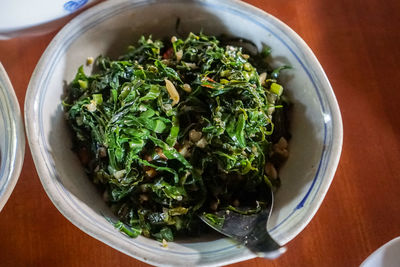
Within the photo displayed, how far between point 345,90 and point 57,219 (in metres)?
1.14

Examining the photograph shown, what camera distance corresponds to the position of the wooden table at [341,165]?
4.09 ft

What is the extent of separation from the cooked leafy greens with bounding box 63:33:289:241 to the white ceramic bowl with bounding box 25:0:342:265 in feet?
0.19

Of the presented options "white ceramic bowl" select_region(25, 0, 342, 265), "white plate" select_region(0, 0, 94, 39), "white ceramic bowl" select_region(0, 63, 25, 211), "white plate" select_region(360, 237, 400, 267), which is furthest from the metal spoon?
"white plate" select_region(0, 0, 94, 39)

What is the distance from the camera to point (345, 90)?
1483mm

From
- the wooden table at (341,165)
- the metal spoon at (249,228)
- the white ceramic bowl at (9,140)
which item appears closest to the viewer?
the metal spoon at (249,228)

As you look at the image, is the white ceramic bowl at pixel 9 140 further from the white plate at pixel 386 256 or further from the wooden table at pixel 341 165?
the white plate at pixel 386 256

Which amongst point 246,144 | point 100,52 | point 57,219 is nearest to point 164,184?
point 246,144

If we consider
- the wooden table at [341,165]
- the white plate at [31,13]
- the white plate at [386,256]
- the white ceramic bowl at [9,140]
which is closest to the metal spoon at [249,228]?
the wooden table at [341,165]

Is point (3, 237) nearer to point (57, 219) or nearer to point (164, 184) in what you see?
point (57, 219)

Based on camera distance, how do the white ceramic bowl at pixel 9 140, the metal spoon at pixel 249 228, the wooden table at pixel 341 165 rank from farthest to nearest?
the wooden table at pixel 341 165 < the white ceramic bowl at pixel 9 140 < the metal spoon at pixel 249 228

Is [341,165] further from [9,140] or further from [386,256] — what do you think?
[9,140]

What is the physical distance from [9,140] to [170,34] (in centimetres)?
66

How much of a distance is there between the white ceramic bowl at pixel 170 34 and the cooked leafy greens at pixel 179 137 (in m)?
0.06

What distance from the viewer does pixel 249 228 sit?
108cm
